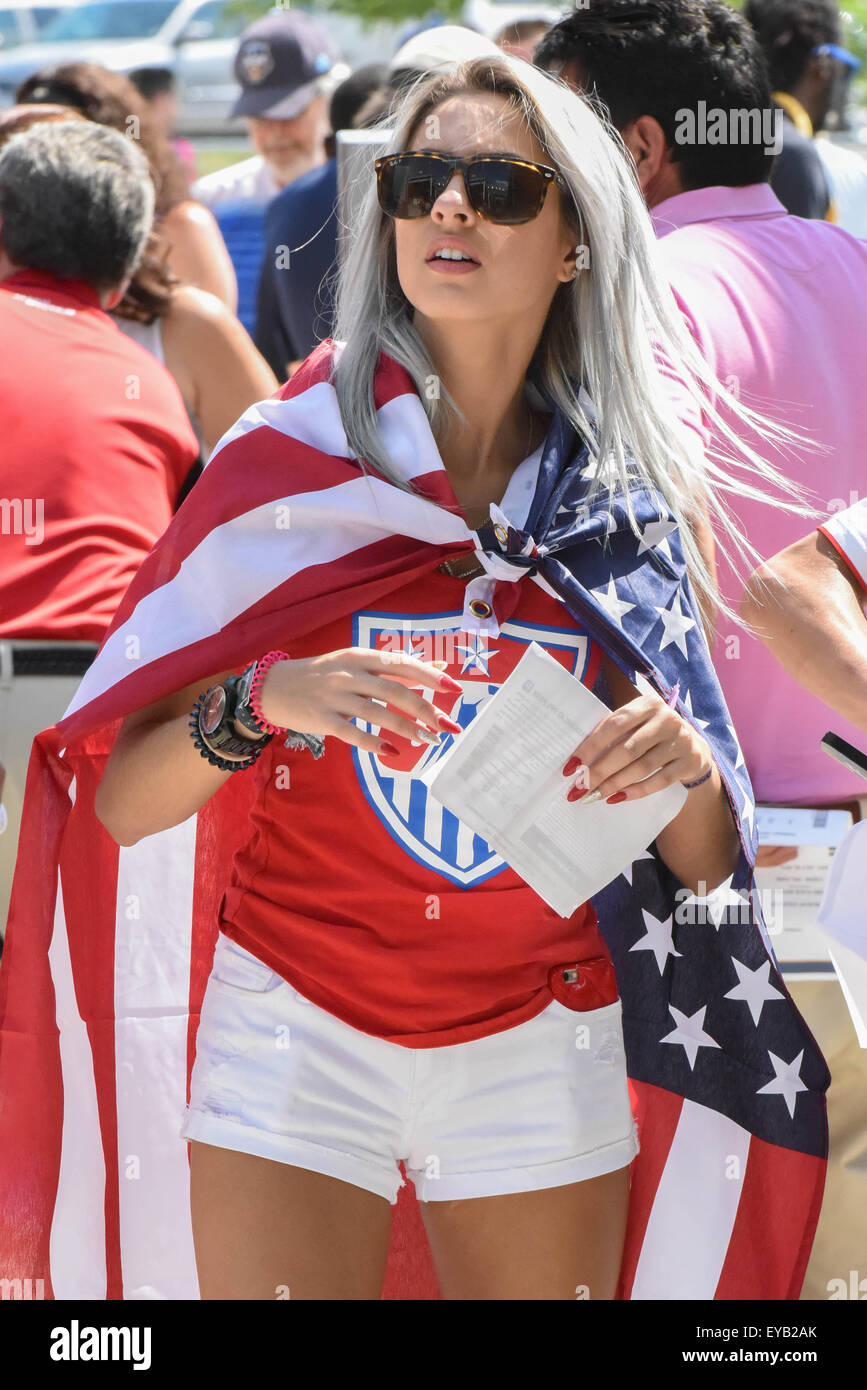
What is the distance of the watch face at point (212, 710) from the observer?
6.96ft

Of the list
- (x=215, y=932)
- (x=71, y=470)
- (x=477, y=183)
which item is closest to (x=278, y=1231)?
(x=215, y=932)

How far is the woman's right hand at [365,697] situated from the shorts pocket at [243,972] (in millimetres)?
366

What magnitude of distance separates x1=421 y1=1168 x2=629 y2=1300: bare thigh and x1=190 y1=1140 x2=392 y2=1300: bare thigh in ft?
0.39

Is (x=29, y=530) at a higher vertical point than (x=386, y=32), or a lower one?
higher

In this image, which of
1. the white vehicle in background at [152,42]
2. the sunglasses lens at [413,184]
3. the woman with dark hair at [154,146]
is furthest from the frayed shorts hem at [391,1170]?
the white vehicle in background at [152,42]

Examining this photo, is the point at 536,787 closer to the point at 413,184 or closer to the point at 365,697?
the point at 365,697

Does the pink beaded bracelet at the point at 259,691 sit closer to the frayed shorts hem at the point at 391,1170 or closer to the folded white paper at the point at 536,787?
the folded white paper at the point at 536,787

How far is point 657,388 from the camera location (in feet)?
8.09

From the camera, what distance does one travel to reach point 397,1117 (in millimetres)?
2189

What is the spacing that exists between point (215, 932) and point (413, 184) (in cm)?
121

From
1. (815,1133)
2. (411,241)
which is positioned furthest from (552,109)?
(815,1133)

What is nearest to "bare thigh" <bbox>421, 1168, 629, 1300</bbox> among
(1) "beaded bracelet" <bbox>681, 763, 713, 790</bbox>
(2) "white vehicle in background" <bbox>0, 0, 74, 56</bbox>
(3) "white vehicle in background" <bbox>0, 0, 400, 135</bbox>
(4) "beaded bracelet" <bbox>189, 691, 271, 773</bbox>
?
(1) "beaded bracelet" <bbox>681, 763, 713, 790</bbox>

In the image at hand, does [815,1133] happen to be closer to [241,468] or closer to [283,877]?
[283,877]

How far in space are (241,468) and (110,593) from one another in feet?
3.61
